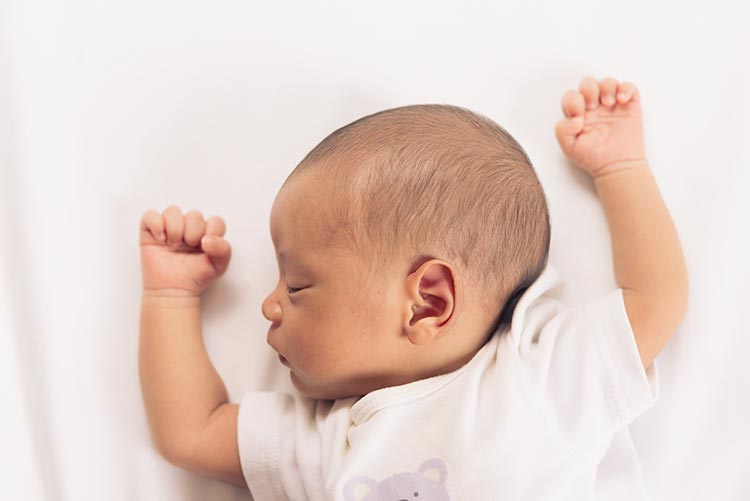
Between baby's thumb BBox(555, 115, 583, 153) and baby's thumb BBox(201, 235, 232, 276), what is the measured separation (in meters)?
0.53

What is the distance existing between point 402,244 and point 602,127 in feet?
1.36

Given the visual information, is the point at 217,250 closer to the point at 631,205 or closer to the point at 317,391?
the point at 317,391

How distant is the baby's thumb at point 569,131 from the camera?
1240 millimetres

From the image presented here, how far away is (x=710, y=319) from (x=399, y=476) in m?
0.52

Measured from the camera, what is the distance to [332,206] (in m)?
1.05

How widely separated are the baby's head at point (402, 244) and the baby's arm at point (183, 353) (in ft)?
0.52

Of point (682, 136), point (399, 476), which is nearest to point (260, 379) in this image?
point (399, 476)

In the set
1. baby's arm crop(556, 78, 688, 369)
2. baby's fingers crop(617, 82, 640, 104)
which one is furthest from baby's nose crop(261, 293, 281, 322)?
baby's fingers crop(617, 82, 640, 104)

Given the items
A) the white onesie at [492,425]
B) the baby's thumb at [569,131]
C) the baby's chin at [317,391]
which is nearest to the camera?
the white onesie at [492,425]

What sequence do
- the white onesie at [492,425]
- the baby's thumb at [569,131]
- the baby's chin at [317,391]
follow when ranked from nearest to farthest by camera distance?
1. the white onesie at [492,425]
2. the baby's chin at [317,391]
3. the baby's thumb at [569,131]

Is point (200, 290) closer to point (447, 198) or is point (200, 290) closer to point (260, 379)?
point (260, 379)

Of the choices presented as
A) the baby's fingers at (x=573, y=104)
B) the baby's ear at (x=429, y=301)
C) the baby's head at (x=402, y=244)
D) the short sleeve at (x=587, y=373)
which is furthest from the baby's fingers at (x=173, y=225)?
the baby's fingers at (x=573, y=104)

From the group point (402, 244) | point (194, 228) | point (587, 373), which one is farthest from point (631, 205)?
point (194, 228)

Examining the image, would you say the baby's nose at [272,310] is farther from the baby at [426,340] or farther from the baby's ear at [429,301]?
the baby's ear at [429,301]
